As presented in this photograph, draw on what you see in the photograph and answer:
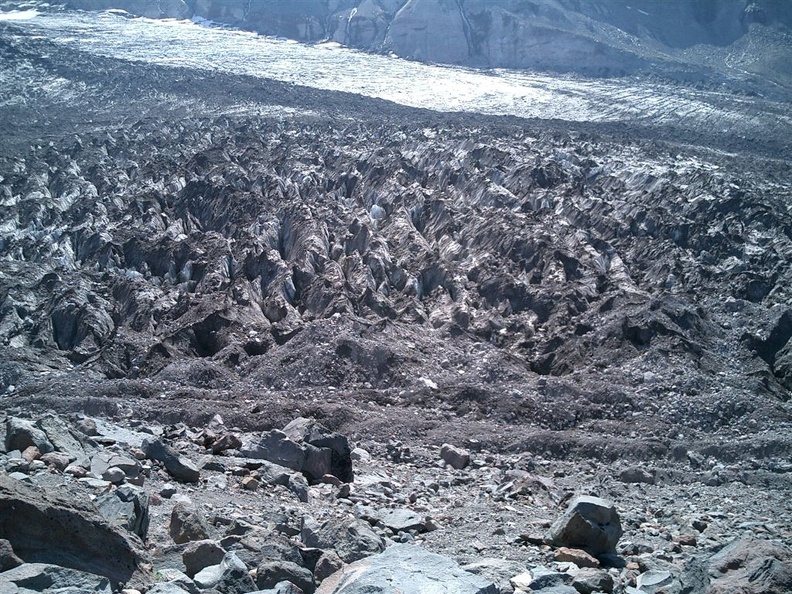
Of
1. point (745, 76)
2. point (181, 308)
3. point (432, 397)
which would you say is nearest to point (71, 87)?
point (181, 308)

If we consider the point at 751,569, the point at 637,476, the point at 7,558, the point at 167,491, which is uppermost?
the point at 7,558

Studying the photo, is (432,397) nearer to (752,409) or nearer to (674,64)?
(752,409)

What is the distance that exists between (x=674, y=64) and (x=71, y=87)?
39.6 m

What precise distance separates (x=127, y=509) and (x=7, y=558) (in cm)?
156

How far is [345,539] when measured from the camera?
7.30 m

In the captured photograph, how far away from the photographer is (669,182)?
81.5 ft

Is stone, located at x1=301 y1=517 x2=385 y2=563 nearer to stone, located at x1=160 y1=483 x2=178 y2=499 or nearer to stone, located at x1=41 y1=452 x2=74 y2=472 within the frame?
stone, located at x1=160 y1=483 x2=178 y2=499

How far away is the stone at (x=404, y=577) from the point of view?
5.66 metres

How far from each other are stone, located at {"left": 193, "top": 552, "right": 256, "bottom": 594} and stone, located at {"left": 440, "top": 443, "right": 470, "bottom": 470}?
5.97m

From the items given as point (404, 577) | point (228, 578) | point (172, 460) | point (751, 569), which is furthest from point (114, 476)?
point (751, 569)

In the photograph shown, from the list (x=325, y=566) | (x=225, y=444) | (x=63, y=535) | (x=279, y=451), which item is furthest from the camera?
(x=225, y=444)

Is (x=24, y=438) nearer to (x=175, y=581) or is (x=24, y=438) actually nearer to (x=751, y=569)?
(x=175, y=581)

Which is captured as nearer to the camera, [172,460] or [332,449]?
[172,460]

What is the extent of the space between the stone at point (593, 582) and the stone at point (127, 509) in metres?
3.46
